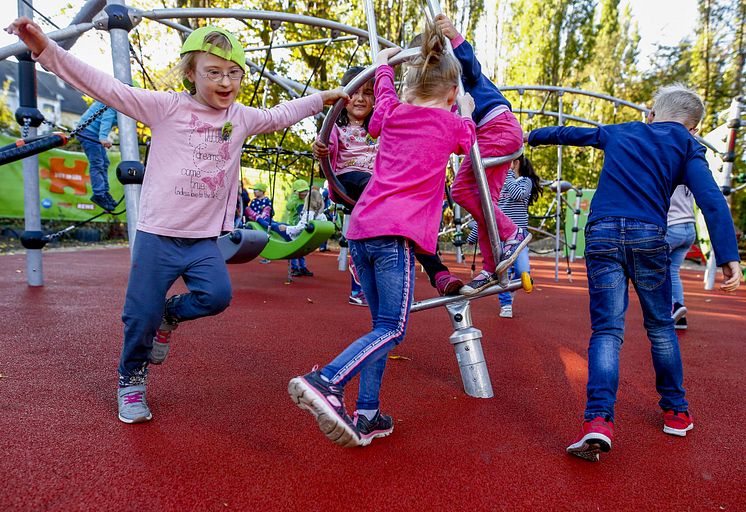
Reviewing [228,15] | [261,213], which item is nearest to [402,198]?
[228,15]

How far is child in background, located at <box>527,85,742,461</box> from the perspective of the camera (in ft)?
7.08

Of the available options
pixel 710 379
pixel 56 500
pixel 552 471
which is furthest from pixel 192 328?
pixel 710 379

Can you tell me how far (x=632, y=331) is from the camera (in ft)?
15.5

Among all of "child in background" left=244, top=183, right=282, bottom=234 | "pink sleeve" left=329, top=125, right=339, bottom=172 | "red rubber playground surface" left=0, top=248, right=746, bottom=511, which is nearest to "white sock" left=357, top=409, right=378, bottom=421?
"red rubber playground surface" left=0, top=248, right=746, bottom=511

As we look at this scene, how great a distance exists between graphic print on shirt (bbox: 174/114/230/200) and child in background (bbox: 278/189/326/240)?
3.18 metres

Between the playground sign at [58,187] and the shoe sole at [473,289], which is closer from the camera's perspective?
the shoe sole at [473,289]

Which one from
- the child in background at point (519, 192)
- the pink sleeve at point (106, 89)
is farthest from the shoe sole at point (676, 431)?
the child in background at point (519, 192)

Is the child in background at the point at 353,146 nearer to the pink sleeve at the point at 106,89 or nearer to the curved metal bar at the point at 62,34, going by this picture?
the pink sleeve at the point at 106,89

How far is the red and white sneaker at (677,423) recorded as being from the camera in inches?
93.3

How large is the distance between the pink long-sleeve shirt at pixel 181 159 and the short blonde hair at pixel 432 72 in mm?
794

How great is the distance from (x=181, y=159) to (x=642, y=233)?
74.9 inches

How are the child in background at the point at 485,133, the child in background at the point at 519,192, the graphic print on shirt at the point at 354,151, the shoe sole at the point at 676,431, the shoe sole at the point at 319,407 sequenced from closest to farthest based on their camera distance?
the shoe sole at the point at 319,407 → the shoe sole at the point at 676,431 → the child in background at the point at 485,133 → the graphic print on shirt at the point at 354,151 → the child in background at the point at 519,192

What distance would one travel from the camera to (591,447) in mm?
2020

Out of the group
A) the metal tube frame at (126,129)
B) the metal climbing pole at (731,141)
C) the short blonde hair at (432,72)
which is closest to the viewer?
the short blonde hair at (432,72)
